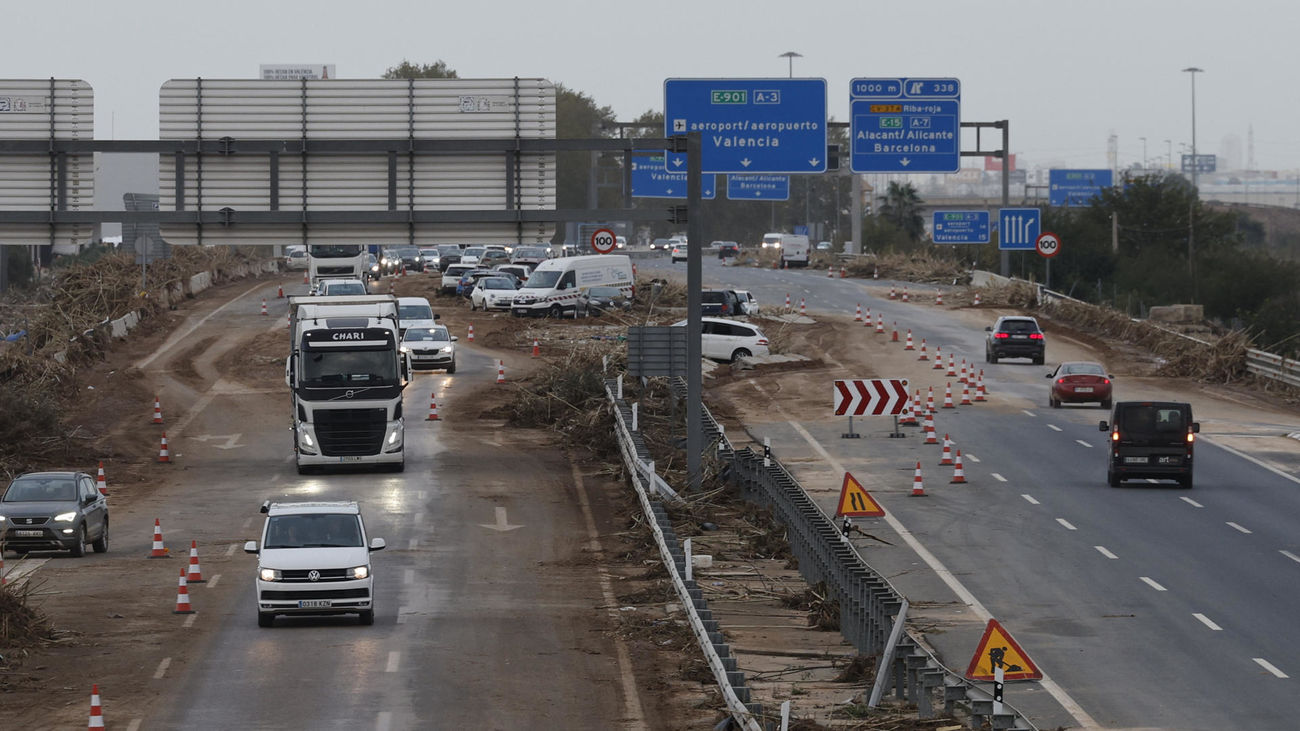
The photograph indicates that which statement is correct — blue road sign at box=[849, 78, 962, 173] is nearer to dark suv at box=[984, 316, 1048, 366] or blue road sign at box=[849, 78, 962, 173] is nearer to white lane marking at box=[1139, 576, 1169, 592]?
dark suv at box=[984, 316, 1048, 366]

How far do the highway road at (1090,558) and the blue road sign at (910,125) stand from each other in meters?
8.12

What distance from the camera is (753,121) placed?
152 feet

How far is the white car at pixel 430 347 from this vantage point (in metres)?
53.9

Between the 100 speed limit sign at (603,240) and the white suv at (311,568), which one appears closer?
the white suv at (311,568)

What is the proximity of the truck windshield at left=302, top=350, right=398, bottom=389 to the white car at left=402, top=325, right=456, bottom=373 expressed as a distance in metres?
16.6

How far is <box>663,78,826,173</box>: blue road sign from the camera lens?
45.8 metres

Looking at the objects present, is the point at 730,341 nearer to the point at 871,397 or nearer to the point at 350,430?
the point at 871,397

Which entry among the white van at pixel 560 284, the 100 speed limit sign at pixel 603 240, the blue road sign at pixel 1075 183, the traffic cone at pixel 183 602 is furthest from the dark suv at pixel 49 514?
the blue road sign at pixel 1075 183

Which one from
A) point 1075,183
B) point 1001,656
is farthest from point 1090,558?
point 1075,183

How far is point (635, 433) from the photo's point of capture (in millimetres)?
38094

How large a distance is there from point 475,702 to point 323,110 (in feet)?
57.8

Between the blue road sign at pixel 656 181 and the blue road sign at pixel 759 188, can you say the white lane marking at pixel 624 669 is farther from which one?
the blue road sign at pixel 759 188

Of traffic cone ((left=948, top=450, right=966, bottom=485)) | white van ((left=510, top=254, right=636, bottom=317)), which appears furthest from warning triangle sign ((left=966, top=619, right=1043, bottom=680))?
white van ((left=510, top=254, right=636, bottom=317))

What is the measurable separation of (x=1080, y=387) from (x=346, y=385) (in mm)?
21171
